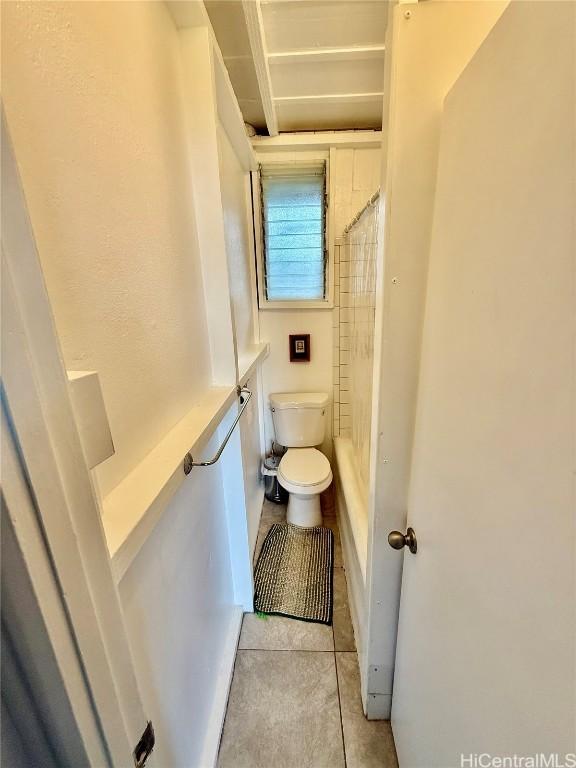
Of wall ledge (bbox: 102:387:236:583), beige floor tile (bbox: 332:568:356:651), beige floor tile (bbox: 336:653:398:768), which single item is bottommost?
beige floor tile (bbox: 332:568:356:651)

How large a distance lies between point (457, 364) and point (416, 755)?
3.59ft

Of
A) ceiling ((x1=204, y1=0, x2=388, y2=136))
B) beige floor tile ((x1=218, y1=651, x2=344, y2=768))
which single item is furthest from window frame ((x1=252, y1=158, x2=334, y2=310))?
beige floor tile ((x1=218, y1=651, x2=344, y2=768))

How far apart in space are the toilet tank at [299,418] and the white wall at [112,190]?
1.31 m

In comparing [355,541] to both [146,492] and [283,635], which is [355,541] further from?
[146,492]

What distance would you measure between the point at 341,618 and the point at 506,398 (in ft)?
5.23

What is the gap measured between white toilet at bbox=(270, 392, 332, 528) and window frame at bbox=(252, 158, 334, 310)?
0.67 meters

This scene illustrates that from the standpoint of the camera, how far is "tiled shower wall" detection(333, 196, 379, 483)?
4.74ft

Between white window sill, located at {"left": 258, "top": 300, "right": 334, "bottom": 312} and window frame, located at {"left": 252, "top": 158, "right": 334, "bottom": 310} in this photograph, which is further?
white window sill, located at {"left": 258, "top": 300, "right": 334, "bottom": 312}

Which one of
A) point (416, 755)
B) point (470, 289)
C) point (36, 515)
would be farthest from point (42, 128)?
point (416, 755)

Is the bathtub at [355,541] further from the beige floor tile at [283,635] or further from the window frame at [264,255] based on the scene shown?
the window frame at [264,255]

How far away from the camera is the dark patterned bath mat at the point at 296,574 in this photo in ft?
5.25

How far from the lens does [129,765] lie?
43cm

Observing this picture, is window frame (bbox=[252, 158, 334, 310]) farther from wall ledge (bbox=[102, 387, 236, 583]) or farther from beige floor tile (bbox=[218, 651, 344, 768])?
beige floor tile (bbox=[218, 651, 344, 768])

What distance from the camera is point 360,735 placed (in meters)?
1.14
